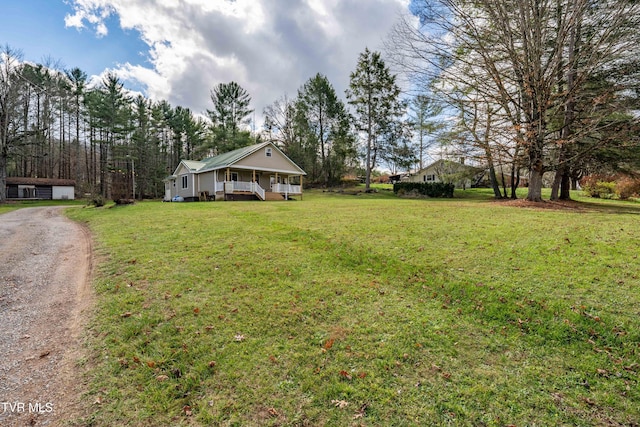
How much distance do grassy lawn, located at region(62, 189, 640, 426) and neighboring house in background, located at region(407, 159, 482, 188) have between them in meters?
17.5

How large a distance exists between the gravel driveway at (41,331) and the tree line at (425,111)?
12.3 m

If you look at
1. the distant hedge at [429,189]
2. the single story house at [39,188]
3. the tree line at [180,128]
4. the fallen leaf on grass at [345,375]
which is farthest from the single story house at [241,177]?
the fallen leaf on grass at [345,375]

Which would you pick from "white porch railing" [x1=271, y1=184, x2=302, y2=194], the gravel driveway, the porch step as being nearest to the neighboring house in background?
"white porch railing" [x1=271, y1=184, x2=302, y2=194]

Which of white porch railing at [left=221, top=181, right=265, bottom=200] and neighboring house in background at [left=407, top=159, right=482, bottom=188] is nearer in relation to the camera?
white porch railing at [left=221, top=181, right=265, bottom=200]

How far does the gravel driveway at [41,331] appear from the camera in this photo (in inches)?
101

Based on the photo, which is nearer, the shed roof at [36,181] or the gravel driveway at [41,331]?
the gravel driveway at [41,331]

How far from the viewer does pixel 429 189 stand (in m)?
30.0

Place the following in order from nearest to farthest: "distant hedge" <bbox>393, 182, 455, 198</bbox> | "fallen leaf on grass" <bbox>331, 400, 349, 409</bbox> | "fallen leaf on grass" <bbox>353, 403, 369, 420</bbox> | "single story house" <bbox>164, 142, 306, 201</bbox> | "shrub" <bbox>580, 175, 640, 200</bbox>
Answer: "fallen leaf on grass" <bbox>353, 403, 369, 420</bbox> → "fallen leaf on grass" <bbox>331, 400, 349, 409</bbox> → "shrub" <bbox>580, 175, 640, 200</bbox> → "single story house" <bbox>164, 142, 306, 201</bbox> → "distant hedge" <bbox>393, 182, 455, 198</bbox>

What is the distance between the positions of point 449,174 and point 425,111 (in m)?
6.90

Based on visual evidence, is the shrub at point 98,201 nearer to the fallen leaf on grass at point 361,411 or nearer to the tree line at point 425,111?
the tree line at point 425,111

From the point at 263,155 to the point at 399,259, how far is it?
2159 centimetres

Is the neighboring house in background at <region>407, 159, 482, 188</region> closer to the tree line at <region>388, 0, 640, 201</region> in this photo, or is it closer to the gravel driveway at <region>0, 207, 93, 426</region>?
the tree line at <region>388, 0, 640, 201</region>

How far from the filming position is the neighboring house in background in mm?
22853

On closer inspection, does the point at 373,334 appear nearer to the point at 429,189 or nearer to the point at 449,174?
the point at 449,174
